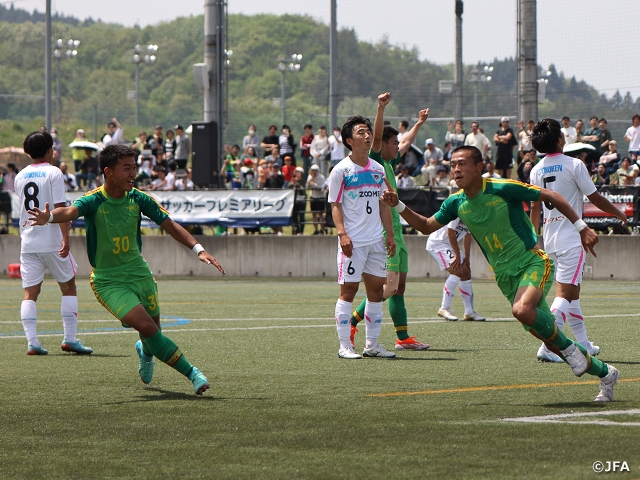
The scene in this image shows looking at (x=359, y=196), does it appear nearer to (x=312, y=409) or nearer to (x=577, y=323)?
(x=577, y=323)

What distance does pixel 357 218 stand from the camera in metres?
10.7

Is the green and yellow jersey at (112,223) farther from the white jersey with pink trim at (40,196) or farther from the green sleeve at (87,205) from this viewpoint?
the white jersey with pink trim at (40,196)

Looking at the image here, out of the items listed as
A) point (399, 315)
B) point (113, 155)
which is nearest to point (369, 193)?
point (399, 315)

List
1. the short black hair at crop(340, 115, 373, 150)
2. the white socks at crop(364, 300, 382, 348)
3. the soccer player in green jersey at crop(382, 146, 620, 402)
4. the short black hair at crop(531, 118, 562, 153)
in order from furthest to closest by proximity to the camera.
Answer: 1. the white socks at crop(364, 300, 382, 348)
2. the short black hair at crop(340, 115, 373, 150)
3. the short black hair at crop(531, 118, 562, 153)
4. the soccer player in green jersey at crop(382, 146, 620, 402)

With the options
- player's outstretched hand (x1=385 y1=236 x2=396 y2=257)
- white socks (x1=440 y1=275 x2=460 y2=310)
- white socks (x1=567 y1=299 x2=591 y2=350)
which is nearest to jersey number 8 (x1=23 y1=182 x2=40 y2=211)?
player's outstretched hand (x1=385 y1=236 x2=396 y2=257)

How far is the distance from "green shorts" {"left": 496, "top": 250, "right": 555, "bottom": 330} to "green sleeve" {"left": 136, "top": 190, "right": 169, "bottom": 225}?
8.55ft

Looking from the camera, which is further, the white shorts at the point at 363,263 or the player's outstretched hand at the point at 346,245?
the white shorts at the point at 363,263

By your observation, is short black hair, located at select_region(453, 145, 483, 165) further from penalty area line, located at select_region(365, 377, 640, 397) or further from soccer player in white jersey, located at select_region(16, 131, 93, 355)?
soccer player in white jersey, located at select_region(16, 131, 93, 355)

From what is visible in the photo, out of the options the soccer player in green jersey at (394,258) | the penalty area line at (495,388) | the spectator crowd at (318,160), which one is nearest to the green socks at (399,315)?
the soccer player in green jersey at (394,258)

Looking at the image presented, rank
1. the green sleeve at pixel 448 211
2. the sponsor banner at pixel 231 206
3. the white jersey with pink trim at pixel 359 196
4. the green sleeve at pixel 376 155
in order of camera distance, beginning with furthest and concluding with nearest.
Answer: the sponsor banner at pixel 231 206, the green sleeve at pixel 376 155, the white jersey with pink trim at pixel 359 196, the green sleeve at pixel 448 211

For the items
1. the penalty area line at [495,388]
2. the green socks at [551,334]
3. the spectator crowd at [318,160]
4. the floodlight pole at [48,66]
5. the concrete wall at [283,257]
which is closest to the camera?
the green socks at [551,334]

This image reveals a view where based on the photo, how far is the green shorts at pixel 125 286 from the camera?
8617 millimetres

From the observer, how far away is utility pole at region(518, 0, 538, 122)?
2873 centimetres

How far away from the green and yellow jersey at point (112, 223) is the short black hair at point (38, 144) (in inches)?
113
